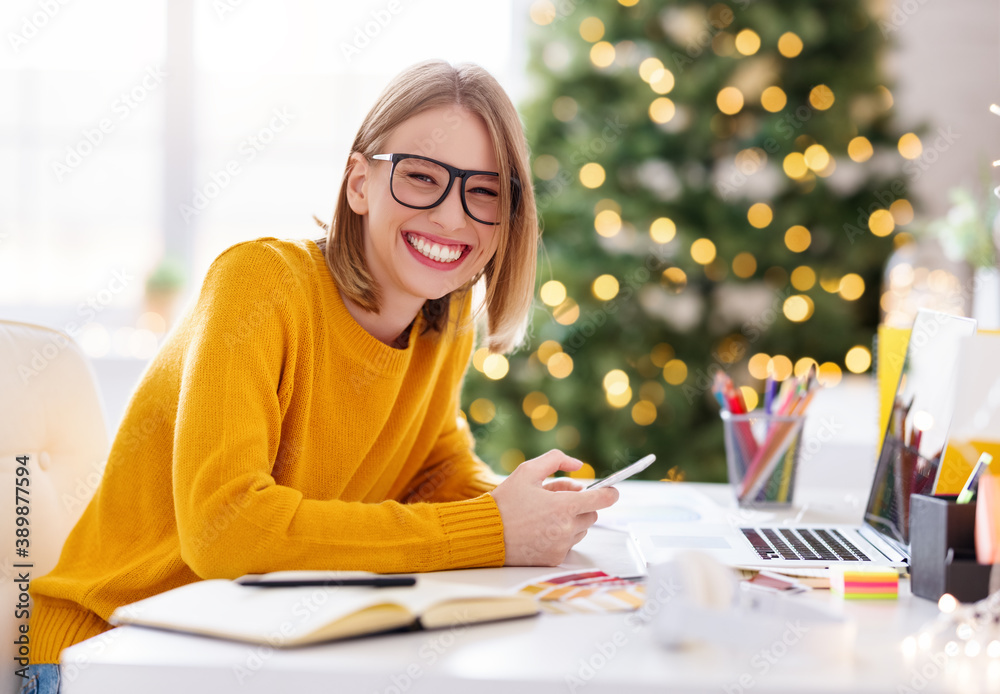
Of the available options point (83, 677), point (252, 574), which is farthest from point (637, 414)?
point (83, 677)

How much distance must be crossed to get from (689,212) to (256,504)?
6.19ft

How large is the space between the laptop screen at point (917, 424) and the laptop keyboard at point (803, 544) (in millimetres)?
60

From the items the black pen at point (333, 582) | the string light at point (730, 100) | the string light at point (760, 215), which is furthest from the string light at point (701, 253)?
the black pen at point (333, 582)

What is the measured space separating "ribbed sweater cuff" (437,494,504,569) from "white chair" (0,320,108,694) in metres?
0.52

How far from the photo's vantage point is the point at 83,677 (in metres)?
0.57

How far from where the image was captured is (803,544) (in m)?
0.94

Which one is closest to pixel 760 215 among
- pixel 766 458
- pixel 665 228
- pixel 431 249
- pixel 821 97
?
pixel 665 228

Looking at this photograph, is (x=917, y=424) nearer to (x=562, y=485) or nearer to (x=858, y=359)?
(x=562, y=485)

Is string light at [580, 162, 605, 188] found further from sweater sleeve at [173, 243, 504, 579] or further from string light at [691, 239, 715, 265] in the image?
sweater sleeve at [173, 243, 504, 579]

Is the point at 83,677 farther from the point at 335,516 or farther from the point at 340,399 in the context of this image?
the point at 340,399

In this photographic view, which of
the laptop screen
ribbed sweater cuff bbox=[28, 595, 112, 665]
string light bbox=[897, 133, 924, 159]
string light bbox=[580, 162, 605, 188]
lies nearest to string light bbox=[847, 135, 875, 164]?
string light bbox=[897, 133, 924, 159]

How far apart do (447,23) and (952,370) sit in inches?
105

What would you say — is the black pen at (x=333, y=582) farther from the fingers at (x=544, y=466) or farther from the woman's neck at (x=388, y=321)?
the woman's neck at (x=388, y=321)

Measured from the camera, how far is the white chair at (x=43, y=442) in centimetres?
96
